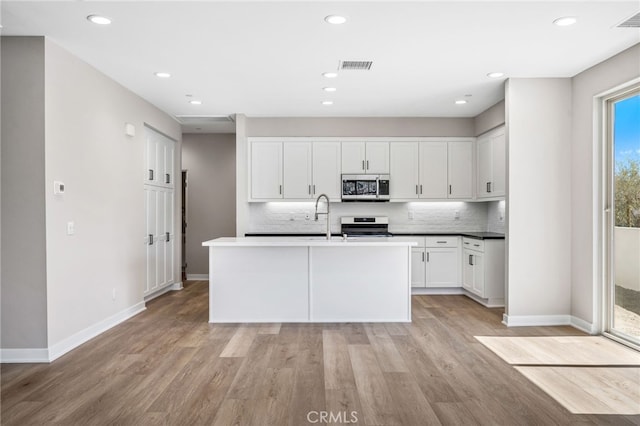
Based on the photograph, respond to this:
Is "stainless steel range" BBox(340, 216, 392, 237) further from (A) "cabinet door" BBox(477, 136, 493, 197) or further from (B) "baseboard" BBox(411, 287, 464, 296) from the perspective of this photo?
(A) "cabinet door" BBox(477, 136, 493, 197)

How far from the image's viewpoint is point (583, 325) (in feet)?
15.2

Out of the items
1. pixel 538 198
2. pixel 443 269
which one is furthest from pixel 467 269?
pixel 538 198

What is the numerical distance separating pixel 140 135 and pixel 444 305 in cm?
445

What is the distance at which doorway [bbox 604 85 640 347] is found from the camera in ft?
13.3

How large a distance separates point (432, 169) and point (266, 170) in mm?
2528

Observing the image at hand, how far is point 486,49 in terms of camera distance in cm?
400

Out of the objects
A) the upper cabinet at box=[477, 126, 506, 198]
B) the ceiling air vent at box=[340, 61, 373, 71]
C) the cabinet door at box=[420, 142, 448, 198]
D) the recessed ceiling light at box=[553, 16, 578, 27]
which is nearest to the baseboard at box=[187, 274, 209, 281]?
the cabinet door at box=[420, 142, 448, 198]

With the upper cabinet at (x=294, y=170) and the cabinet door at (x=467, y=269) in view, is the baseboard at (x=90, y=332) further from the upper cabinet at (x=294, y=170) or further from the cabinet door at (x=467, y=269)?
the cabinet door at (x=467, y=269)

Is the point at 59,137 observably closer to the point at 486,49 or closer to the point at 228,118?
the point at 228,118

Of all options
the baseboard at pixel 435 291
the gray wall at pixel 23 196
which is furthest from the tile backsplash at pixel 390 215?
the gray wall at pixel 23 196

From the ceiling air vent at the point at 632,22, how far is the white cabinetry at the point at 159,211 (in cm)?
529

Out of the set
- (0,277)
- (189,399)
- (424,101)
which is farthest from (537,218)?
(0,277)

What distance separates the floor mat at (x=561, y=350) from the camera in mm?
3650

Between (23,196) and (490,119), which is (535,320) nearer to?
(490,119)
